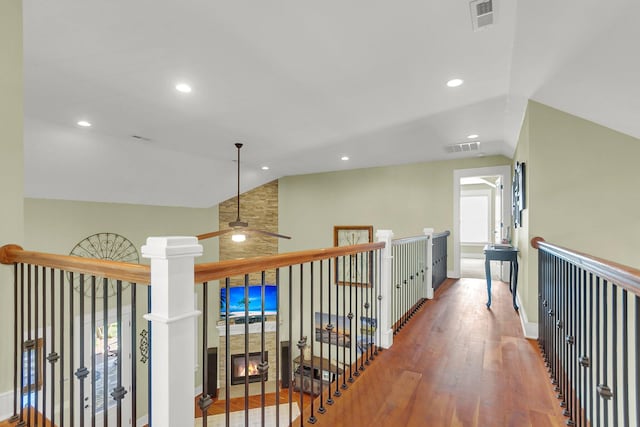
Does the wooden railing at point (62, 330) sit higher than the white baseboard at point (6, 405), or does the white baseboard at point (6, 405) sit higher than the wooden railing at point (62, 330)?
the wooden railing at point (62, 330)

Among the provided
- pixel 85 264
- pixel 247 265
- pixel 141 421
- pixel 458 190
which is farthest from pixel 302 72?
pixel 141 421

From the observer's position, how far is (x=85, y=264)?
52.7 inches

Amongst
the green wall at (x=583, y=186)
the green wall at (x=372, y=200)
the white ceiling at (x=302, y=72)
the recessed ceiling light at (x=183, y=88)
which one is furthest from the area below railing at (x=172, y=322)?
the green wall at (x=372, y=200)

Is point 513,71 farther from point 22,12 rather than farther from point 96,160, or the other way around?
point 96,160

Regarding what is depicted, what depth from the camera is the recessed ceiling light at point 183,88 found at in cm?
308

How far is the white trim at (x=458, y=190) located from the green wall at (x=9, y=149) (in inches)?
249

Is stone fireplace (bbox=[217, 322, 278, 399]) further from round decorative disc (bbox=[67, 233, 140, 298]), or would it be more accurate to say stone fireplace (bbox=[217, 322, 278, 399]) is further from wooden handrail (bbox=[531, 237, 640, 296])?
wooden handrail (bbox=[531, 237, 640, 296])

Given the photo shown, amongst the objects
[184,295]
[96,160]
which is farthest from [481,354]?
[96,160]

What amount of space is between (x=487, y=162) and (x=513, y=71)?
3799 mm

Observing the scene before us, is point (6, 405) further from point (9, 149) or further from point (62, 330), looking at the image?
point (9, 149)

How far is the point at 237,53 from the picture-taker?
8.40 feet

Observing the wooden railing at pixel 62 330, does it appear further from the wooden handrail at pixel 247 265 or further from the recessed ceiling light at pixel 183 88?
the recessed ceiling light at pixel 183 88

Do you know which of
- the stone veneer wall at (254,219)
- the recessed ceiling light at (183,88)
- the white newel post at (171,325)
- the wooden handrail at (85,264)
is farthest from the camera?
the stone veneer wall at (254,219)

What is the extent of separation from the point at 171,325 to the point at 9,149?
5.54ft
